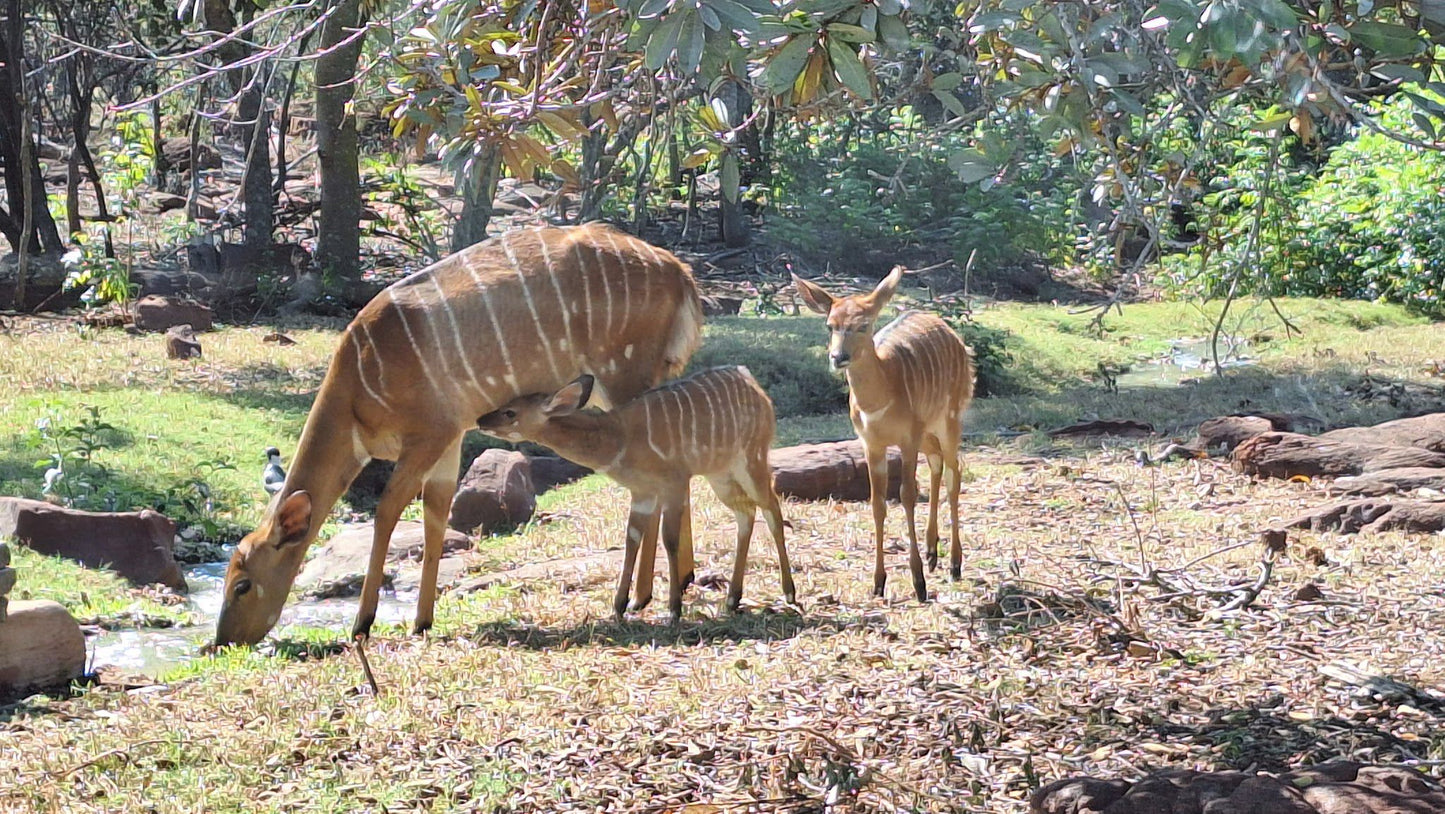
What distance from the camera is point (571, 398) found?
21.4ft

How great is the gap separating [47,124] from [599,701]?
2317cm

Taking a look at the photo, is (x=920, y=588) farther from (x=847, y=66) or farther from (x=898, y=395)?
(x=847, y=66)

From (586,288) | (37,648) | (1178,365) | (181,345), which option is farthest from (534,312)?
(1178,365)

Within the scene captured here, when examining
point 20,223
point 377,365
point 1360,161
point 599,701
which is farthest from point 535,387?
point 1360,161

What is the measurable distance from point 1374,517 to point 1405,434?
201 cm

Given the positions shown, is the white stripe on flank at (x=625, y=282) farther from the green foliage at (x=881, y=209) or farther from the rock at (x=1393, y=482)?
the green foliage at (x=881, y=209)

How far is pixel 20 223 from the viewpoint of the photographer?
671 inches

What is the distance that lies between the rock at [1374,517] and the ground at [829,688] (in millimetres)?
256

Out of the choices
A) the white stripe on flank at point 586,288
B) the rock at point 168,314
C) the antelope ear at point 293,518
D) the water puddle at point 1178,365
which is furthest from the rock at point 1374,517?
the rock at point 168,314

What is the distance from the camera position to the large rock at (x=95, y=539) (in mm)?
8172

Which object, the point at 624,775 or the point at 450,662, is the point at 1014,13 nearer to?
the point at 624,775

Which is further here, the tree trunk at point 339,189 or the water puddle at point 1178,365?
the tree trunk at point 339,189

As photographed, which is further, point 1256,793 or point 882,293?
point 882,293

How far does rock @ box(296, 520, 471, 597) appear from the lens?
807 centimetres
